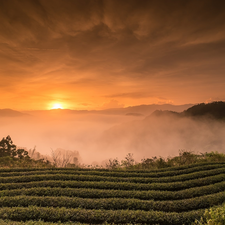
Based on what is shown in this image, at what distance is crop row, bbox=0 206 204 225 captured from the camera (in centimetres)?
809

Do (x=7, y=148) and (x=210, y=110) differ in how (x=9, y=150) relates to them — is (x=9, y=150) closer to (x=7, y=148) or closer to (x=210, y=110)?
(x=7, y=148)

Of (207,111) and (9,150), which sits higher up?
(207,111)

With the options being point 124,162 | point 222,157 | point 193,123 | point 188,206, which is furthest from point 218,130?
point 188,206

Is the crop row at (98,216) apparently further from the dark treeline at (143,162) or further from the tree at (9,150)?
the tree at (9,150)

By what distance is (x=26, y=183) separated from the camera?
40.6 ft

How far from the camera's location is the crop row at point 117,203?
9.29 metres

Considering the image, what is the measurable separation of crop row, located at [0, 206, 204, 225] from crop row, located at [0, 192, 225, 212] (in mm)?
937

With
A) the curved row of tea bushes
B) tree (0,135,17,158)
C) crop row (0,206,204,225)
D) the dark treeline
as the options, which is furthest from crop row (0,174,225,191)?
tree (0,135,17,158)

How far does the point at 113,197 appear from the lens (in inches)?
419

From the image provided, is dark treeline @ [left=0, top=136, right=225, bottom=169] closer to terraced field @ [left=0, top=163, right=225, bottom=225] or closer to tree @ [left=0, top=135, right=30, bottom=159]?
terraced field @ [left=0, top=163, right=225, bottom=225]

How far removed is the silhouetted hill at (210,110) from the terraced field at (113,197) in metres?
103

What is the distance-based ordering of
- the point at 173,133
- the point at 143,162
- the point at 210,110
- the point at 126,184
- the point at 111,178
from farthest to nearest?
1. the point at 173,133
2. the point at 210,110
3. the point at 143,162
4. the point at 111,178
5. the point at 126,184

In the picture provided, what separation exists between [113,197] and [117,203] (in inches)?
45.8

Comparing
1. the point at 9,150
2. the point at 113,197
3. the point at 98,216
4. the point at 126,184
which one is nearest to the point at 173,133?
the point at 9,150
